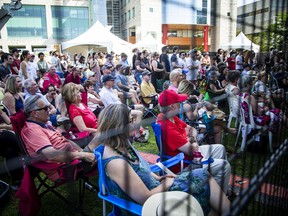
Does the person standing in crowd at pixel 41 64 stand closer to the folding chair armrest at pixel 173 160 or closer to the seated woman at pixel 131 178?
the folding chair armrest at pixel 173 160

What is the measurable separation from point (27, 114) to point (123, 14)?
137cm

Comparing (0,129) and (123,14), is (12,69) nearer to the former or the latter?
(0,129)

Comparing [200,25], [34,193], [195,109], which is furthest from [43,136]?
[195,109]

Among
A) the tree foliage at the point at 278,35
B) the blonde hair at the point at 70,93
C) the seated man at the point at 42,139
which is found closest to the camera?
the tree foliage at the point at 278,35

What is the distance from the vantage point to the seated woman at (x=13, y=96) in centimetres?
387

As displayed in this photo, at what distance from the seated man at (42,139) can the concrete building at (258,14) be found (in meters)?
1.59

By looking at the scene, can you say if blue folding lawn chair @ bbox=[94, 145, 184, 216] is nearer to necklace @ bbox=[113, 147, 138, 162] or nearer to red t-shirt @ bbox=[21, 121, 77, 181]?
necklace @ bbox=[113, 147, 138, 162]

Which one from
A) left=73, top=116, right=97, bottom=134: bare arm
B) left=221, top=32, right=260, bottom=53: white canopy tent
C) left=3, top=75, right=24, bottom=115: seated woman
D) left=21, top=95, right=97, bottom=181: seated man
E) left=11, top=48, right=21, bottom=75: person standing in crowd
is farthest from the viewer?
left=11, top=48, right=21, bottom=75: person standing in crowd

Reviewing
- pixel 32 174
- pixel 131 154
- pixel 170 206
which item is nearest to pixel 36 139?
pixel 32 174

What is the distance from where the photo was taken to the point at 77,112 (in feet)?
11.1

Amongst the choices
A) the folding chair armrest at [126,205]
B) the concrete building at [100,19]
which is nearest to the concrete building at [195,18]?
the concrete building at [100,19]

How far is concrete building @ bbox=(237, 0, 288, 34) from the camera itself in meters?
1.14

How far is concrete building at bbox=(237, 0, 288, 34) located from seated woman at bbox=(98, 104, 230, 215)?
0.91m

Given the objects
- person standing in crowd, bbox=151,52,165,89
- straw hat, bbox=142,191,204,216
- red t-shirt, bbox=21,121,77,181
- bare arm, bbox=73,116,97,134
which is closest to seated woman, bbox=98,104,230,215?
straw hat, bbox=142,191,204,216
